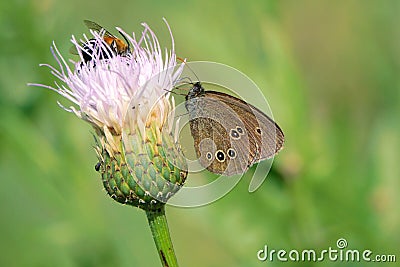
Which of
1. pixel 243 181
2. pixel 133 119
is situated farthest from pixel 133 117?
pixel 243 181

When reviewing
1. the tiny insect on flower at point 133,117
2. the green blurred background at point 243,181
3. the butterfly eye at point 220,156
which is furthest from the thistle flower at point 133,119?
the green blurred background at point 243,181

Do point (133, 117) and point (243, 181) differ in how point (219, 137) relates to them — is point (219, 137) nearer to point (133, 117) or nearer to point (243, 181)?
point (133, 117)

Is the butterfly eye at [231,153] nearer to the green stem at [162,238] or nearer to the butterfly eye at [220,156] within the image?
the butterfly eye at [220,156]

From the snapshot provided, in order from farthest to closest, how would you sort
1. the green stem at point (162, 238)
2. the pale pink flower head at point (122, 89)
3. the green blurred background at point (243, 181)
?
the green blurred background at point (243, 181), the pale pink flower head at point (122, 89), the green stem at point (162, 238)

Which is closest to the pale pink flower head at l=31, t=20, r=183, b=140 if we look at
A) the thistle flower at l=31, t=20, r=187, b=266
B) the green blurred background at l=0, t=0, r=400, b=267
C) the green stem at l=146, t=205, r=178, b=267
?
the thistle flower at l=31, t=20, r=187, b=266

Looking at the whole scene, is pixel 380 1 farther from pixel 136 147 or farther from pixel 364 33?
pixel 136 147

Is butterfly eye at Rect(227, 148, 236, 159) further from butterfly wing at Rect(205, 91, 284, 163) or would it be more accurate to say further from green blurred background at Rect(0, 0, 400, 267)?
green blurred background at Rect(0, 0, 400, 267)
